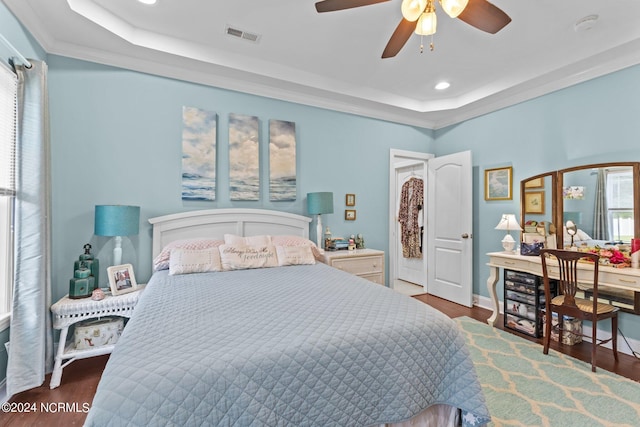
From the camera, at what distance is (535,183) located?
341 cm

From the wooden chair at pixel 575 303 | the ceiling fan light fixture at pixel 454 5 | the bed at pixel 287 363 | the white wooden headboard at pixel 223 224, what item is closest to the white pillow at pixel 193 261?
the white wooden headboard at pixel 223 224

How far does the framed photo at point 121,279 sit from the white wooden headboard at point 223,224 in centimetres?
29

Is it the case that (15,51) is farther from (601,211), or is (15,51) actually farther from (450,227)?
(601,211)

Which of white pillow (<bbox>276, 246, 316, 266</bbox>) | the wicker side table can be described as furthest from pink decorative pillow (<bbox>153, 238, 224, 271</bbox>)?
white pillow (<bbox>276, 246, 316, 266</bbox>)

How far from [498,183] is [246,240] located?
315 centimetres

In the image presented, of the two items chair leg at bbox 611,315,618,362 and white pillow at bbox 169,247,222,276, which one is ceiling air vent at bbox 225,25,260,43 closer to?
white pillow at bbox 169,247,222,276

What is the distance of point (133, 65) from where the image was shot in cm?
284

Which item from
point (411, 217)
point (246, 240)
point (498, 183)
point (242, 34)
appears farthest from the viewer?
point (411, 217)

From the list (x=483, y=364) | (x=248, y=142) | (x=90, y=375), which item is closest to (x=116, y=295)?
(x=90, y=375)

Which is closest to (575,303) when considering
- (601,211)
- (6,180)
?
(601,211)

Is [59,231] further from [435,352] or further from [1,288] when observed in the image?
[435,352]

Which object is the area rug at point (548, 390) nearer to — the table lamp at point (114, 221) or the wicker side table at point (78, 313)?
the wicker side table at point (78, 313)

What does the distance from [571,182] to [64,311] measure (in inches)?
182

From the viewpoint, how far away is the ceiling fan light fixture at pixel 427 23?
69.4 inches
